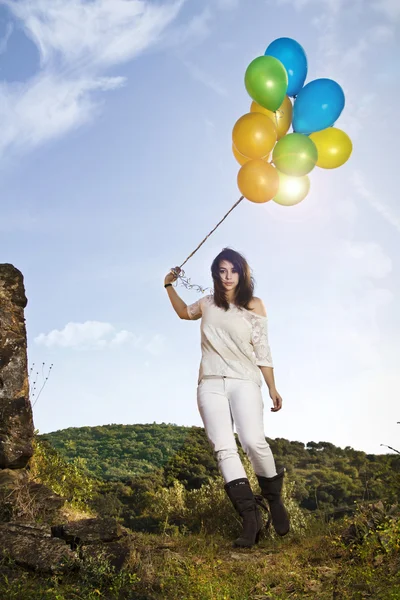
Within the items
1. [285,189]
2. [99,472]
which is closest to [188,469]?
[99,472]

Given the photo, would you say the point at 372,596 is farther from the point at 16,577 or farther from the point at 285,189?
the point at 285,189

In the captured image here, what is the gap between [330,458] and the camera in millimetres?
13031

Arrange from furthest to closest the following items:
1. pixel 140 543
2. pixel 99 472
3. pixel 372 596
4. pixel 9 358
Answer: pixel 99 472 → pixel 9 358 → pixel 140 543 → pixel 372 596

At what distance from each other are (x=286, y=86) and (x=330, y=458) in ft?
30.2

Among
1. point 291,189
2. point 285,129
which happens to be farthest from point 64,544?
point 285,129

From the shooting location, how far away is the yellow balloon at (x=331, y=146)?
247 inches

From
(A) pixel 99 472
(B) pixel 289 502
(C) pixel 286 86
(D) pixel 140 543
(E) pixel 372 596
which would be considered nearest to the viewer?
(E) pixel 372 596

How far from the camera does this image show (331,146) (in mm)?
6266

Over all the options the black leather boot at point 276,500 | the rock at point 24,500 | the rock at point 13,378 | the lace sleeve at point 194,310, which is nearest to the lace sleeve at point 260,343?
the lace sleeve at point 194,310

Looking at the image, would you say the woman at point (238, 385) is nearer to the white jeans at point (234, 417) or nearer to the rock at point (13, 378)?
the white jeans at point (234, 417)

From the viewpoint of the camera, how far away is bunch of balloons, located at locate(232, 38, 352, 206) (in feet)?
19.3

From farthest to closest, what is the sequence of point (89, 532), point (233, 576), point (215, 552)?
point (215, 552) < point (89, 532) < point (233, 576)

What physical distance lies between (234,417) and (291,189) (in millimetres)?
2489

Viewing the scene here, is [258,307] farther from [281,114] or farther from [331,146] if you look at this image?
[281,114]
